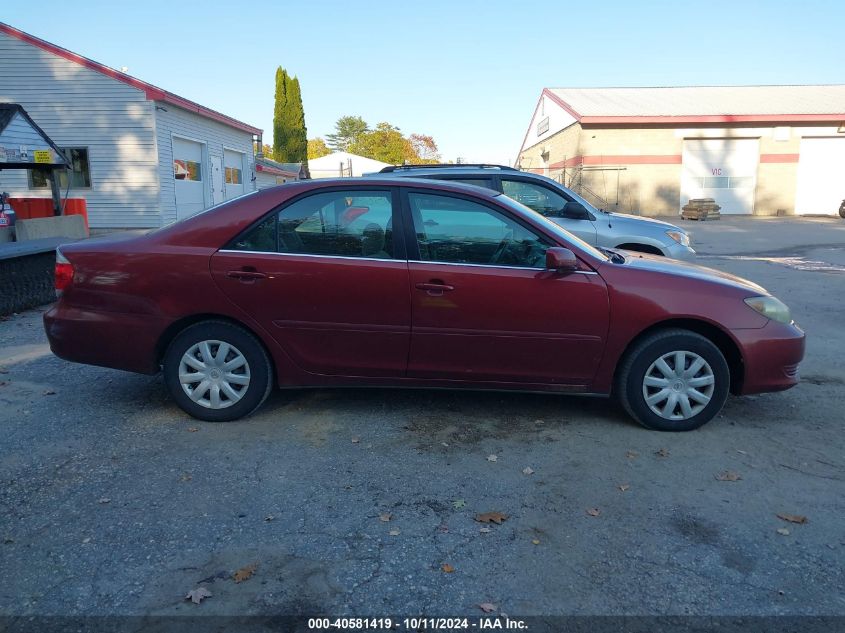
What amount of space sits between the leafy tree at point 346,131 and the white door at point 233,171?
8645 centimetres

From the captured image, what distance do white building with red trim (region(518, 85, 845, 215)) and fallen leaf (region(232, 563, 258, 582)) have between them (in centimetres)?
3295

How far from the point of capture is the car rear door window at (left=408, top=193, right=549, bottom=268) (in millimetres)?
4496

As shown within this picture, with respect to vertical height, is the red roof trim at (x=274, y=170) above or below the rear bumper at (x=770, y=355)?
above

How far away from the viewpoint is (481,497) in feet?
11.7

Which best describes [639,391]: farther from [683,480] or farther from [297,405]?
[297,405]

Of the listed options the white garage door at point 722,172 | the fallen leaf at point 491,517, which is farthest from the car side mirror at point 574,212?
the white garage door at point 722,172

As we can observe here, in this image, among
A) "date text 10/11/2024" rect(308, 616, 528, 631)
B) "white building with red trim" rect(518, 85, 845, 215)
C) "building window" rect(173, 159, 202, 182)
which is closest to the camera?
"date text 10/11/2024" rect(308, 616, 528, 631)

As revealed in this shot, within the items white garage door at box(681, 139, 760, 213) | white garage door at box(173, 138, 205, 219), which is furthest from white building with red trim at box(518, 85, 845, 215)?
white garage door at box(173, 138, 205, 219)

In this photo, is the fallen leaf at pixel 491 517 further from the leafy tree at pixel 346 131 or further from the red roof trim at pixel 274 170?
the leafy tree at pixel 346 131

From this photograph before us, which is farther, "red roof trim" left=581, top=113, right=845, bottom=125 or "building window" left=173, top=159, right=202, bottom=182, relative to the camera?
"red roof trim" left=581, top=113, right=845, bottom=125

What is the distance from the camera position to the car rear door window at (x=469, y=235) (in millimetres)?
4496

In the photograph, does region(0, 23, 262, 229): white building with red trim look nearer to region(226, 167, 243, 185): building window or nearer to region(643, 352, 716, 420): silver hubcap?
region(226, 167, 243, 185): building window

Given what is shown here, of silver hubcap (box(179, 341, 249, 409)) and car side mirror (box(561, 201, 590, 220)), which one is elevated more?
car side mirror (box(561, 201, 590, 220))

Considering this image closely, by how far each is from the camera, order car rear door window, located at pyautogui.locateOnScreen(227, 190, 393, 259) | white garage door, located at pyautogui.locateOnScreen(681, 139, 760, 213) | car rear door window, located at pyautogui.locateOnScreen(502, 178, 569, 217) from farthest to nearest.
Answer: white garage door, located at pyautogui.locateOnScreen(681, 139, 760, 213)
car rear door window, located at pyautogui.locateOnScreen(502, 178, 569, 217)
car rear door window, located at pyautogui.locateOnScreen(227, 190, 393, 259)
